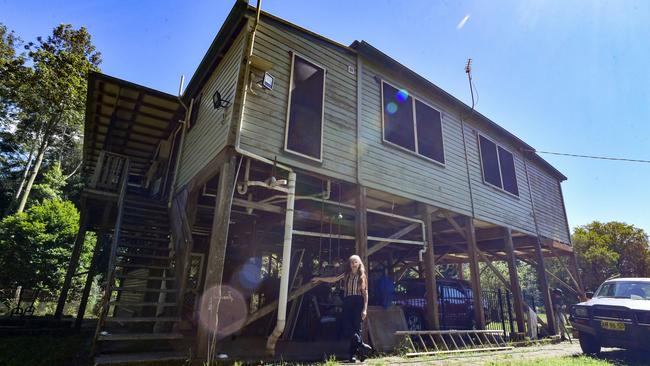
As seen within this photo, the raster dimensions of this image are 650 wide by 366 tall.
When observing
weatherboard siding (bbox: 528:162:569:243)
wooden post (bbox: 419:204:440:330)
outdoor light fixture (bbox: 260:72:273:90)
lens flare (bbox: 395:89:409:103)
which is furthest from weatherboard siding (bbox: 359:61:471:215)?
weatherboard siding (bbox: 528:162:569:243)

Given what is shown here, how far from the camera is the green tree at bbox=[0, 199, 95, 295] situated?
17750 mm

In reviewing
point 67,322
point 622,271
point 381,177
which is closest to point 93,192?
point 67,322

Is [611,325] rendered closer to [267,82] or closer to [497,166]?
[497,166]

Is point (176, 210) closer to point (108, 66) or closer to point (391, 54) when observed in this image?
point (391, 54)

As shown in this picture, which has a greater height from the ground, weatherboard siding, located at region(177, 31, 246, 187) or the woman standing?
weatherboard siding, located at region(177, 31, 246, 187)

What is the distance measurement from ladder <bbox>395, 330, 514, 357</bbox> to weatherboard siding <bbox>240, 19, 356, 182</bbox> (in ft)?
11.6

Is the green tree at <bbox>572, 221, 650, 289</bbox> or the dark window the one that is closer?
the dark window

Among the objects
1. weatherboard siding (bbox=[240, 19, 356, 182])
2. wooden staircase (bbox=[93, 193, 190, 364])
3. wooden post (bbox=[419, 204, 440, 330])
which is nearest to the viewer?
wooden staircase (bbox=[93, 193, 190, 364])

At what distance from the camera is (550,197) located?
1456 centimetres

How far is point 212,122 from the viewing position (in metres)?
7.36

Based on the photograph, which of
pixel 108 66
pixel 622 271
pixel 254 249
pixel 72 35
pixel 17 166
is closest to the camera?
pixel 254 249

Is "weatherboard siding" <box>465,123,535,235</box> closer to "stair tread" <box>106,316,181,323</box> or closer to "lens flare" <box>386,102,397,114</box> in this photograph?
"lens flare" <box>386,102,397,114</box>

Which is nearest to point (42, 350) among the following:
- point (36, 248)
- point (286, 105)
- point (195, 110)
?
point (195, 110)

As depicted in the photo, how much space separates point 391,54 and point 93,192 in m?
8.75
